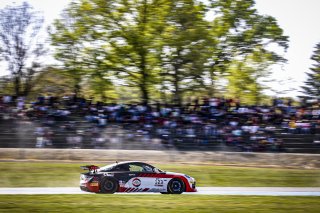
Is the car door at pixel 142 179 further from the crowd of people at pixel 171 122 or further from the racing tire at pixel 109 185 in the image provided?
the crowd of people at pixel 171 122

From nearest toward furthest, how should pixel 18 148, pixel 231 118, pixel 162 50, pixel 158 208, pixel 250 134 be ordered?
pixel 158 208 → pixel 18 148 → pixel 250 134 → pixel 231 118 → pixel 162 50

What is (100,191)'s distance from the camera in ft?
53.7

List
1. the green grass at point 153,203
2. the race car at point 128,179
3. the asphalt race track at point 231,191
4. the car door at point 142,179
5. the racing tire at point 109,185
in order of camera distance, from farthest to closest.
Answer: the asphalt race track at point 231,191 → the car door at point 142,179 → the racing tire at point 109,185 → the race car at point 128,179 → the green grass at point 153,203

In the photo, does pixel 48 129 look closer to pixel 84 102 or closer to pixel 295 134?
pixel 84 102

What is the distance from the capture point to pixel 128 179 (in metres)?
16.5

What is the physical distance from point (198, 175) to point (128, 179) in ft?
23.7

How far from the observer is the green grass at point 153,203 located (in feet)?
45.9

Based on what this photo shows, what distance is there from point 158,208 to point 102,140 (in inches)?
519

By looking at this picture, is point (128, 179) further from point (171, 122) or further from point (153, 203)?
point (171, 122)

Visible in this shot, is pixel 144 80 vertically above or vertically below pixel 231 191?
above

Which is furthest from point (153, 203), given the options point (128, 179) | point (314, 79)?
point (314, 79)

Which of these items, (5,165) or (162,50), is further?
(162,50)

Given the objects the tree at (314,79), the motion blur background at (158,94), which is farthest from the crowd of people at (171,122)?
the tree at (314,79)

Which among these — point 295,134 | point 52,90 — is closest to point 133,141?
point 295,134
